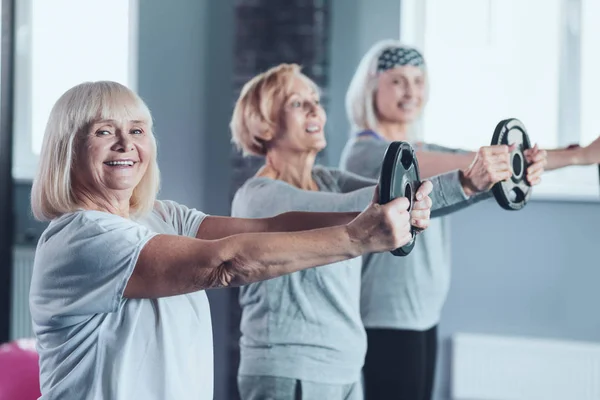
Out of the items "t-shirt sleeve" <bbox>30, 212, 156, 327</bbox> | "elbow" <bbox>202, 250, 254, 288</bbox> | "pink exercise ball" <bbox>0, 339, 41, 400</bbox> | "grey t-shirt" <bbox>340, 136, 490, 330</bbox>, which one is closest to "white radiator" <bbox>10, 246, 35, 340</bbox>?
"pink exercise ball" <bbox>0, 339, 41, 400</bbox>

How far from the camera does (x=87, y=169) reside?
0.86 metres

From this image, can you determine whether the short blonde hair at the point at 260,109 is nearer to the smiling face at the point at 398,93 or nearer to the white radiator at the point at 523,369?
the smiling face at the point at 398,93

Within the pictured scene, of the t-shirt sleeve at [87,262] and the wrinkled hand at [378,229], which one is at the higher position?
the wrinkled hand at [378,229]

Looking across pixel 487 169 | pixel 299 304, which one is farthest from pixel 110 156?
pixel 487 169

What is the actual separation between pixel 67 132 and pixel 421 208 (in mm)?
379

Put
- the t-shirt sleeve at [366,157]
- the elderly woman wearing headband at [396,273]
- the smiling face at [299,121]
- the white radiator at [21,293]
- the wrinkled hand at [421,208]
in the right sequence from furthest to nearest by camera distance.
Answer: the white radiator at [21,293] < the elderly woman wearing headband at [396,273] < the t-shirt sleeve at [366,157] < the smiling face at [299,121] < the wrinkled hand at [421,208]

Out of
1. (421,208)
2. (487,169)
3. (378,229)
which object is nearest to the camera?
(378,229)

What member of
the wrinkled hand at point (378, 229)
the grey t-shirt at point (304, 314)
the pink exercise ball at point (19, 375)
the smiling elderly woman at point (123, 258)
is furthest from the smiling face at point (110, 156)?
the pink exercise ball at point (19, 375)

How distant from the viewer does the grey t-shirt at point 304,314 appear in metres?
1.22

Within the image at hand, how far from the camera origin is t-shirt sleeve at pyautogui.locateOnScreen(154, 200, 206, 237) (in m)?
0.99

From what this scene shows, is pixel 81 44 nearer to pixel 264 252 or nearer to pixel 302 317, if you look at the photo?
pixel 302 317

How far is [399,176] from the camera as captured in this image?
858mm

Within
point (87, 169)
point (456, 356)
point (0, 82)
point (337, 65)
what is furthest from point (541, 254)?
point (87, 169)

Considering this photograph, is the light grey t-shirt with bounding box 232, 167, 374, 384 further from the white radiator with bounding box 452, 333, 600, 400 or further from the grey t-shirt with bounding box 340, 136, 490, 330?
the white radiator with bounding box 452, 333, 600, 400
